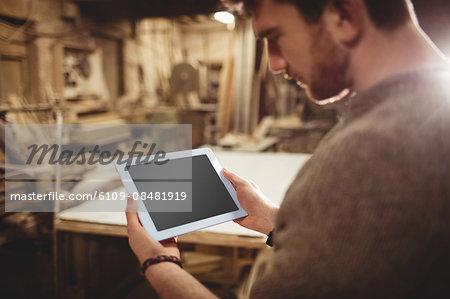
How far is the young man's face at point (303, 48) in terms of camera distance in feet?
2.71

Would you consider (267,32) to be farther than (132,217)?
No

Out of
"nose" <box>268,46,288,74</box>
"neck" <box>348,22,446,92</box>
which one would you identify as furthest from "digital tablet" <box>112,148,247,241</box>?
"neck" <box>348,22,446,92</box>

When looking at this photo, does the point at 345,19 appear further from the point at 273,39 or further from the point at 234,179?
the point at 234,179

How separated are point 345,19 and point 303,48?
0.40ft

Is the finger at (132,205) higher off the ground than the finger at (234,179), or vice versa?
the finger at (234,179)

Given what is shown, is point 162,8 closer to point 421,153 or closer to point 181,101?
point 181,101

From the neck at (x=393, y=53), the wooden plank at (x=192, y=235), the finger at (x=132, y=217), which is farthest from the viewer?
the wooden plank at (x=192, y=235)

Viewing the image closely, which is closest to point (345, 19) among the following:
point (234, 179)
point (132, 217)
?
point (234, 179)

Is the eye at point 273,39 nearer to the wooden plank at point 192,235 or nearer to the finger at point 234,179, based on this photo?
the finger at point 234,179

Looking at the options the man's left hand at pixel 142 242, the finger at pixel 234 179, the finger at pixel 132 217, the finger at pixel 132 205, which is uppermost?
the finger at pixel 234 179

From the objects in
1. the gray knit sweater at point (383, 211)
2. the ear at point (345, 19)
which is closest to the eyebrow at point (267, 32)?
the ear at point (345, 19)

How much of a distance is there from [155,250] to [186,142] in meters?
7.15

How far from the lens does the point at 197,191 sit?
140 cm

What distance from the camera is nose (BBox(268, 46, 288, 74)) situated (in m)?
0.93
